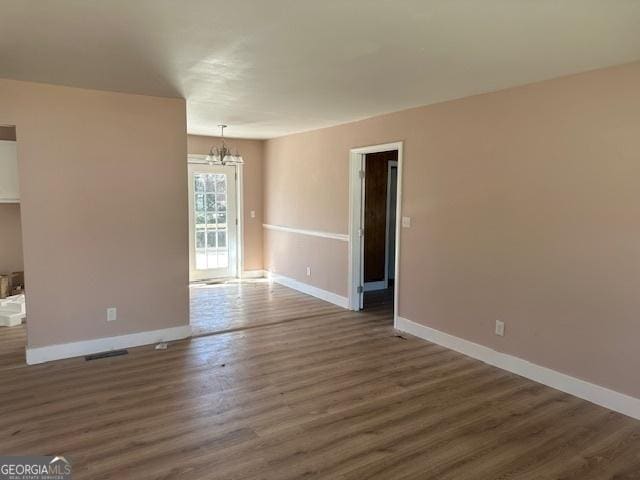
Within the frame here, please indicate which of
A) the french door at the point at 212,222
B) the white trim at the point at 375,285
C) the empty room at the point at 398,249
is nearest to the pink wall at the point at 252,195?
the french door at the point at 212,222

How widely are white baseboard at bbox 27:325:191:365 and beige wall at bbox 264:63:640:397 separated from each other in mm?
2452

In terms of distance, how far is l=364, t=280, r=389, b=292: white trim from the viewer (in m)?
6.95

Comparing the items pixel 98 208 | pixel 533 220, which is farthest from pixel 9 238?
pixel 533 220

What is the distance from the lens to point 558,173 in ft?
10.9

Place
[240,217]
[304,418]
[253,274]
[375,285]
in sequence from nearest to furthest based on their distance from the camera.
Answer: [304,418] < [375,285] < [240,217] < [253,274]

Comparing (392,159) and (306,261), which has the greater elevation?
(392,159)

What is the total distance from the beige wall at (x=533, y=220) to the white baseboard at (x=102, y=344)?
2.45m

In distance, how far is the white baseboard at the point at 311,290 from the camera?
5886mm

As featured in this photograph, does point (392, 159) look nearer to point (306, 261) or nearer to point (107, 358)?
point (306, 261)

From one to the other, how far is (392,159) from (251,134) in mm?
2262

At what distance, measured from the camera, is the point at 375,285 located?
705 cm

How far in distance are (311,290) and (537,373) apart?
354 cm

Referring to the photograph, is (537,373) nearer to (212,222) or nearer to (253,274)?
(253,274)

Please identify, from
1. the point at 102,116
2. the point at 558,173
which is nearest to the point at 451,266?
the point at 558,173
